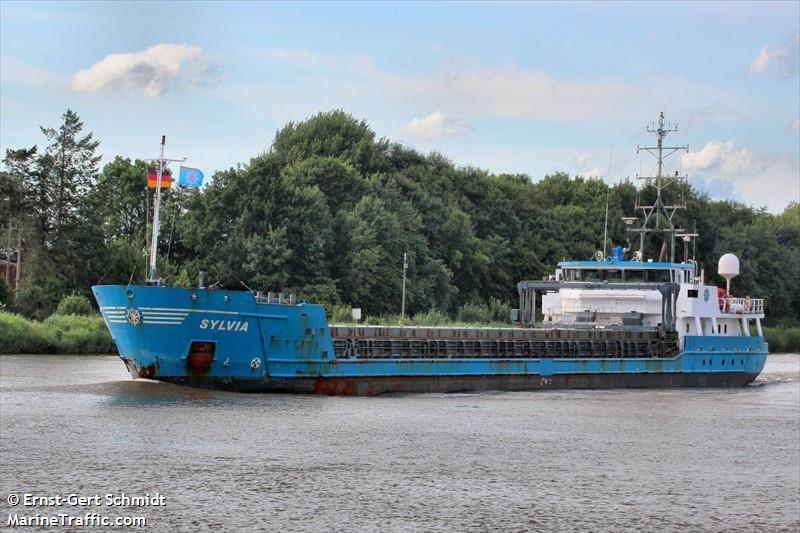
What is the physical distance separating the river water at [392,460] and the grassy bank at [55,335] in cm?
1309

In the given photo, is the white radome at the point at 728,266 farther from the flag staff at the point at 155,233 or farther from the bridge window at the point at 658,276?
the flag staff at the point at 155,233

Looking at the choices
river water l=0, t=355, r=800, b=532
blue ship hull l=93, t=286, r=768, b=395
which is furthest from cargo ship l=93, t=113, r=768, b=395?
river water l=0, t=355, r=800, b=532

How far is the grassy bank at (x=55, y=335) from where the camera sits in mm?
48812

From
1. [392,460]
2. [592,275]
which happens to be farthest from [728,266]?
[392,460]

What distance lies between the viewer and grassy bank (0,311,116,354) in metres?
48.8

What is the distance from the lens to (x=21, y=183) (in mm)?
62875

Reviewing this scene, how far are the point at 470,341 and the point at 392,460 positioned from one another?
1517 centimetres

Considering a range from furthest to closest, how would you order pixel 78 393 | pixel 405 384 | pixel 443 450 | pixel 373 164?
pixel 373 164, pixel 405 384, pixel 78 393, pixel 443 450

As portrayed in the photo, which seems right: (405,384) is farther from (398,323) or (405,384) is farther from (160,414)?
(398,323)

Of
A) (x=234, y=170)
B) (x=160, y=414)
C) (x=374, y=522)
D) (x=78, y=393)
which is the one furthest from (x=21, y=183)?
(x=374, y=522)

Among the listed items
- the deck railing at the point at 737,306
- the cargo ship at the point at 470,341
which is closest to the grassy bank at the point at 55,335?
the cargo ship at the point at 470,341

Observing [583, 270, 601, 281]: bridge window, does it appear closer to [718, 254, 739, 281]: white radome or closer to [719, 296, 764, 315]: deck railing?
[719, 296, 764, 315]: deck railing

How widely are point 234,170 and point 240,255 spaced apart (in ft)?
17.4

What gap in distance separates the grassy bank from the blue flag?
19.1 metres
